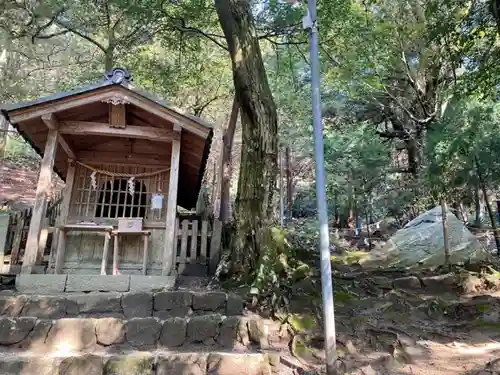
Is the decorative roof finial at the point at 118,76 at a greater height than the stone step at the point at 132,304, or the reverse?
the decorative roof finial at the point at 118,76

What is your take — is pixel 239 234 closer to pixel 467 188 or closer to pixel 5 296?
pixel 5 296

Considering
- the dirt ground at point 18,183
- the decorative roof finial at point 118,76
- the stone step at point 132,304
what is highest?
the dirt ground at point 18,183

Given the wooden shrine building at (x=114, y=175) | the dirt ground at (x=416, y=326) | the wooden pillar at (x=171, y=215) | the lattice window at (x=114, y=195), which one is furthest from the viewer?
the lattice window at (x=114, y=195)

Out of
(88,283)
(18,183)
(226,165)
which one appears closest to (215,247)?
(88,283)

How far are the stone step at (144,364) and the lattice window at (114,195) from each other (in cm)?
383

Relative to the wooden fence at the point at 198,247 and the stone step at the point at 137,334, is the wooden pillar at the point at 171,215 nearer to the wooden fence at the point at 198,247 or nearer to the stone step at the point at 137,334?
the wooden fence at the point at 198,247

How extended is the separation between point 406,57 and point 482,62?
681 centimetres

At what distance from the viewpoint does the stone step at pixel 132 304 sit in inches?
193

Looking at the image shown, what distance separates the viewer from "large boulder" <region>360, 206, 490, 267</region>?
828 cm

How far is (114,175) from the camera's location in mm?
7492

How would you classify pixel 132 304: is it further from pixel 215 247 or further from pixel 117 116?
pixel 117 116

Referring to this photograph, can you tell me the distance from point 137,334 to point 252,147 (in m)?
3.46

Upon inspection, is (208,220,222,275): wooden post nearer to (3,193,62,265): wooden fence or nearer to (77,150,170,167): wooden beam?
(77,150,170,167): wooden beam

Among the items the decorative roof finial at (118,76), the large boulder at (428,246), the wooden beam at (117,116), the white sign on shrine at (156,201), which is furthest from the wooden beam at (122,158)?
the large boulder at (428,246)
